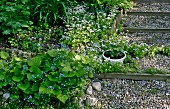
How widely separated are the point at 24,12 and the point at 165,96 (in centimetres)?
239

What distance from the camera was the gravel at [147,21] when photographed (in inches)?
247

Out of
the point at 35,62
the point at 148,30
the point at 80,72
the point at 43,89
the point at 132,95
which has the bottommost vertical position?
the point at 132,95

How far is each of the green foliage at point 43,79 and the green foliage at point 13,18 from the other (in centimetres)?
115

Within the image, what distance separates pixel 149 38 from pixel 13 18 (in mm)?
2238

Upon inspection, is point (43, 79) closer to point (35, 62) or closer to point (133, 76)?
point (35, 62)

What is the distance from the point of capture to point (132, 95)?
4383 mm

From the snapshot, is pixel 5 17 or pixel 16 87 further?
pixel 5 17

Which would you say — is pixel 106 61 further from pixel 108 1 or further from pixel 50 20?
pixel 108 1

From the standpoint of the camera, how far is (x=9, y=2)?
Result: 5266 millimetres

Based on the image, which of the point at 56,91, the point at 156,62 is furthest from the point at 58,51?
the point at 156,62

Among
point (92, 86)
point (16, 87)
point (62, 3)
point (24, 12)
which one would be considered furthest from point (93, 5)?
point (16, 87)

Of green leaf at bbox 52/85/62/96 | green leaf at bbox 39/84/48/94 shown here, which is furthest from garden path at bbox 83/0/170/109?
green leaf at bbox 39/84/48/94

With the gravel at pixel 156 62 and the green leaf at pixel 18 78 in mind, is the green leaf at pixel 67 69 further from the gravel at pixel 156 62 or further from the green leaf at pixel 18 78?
the gravel at pixel 156 62

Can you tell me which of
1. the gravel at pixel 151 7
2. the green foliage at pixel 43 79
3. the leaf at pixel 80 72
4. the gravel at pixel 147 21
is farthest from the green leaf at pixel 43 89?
the gravel at pixel 151 7
